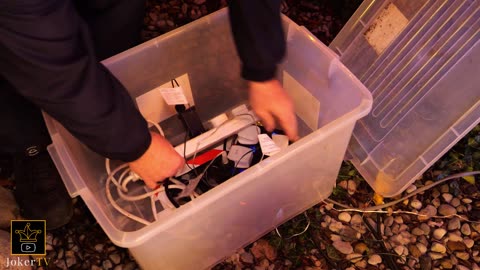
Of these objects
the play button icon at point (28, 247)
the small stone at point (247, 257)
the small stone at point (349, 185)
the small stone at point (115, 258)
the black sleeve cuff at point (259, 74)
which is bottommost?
the play button icon at point (28, 247)

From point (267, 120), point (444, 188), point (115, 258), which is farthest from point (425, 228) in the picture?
point (115, 258)

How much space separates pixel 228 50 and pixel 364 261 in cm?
66

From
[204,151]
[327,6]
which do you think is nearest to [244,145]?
[204,151]

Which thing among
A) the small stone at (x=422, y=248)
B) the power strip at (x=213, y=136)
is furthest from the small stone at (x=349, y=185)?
the power strip at (x=213, y=136)

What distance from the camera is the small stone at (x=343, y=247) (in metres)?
1.19

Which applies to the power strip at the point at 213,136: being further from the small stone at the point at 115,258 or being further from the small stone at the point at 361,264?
the small stone at the point at 361,264

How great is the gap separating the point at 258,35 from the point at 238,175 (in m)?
0.28

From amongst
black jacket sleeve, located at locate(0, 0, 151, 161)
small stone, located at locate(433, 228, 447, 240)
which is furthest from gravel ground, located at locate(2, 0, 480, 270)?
black jacket sleeve, located at locate(0, 0, 151, 161)

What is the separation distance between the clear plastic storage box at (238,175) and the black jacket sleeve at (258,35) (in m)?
0.16

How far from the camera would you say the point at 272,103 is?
39.0 inches

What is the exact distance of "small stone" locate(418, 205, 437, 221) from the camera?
1228mm

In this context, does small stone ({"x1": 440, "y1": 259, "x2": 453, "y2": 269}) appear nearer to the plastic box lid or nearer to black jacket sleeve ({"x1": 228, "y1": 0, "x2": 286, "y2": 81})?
the plastic box lid

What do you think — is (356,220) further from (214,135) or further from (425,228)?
(214,135)

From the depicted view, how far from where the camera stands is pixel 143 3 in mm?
1177
